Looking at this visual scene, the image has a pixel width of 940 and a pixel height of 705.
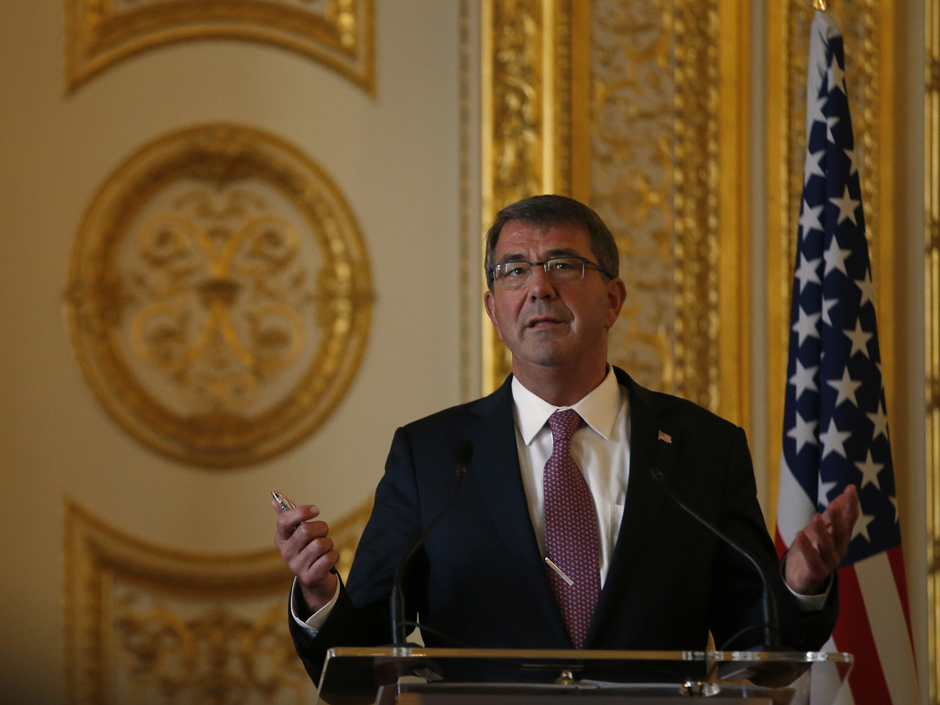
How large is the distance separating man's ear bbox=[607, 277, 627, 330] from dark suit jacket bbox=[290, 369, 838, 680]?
0.54 feet

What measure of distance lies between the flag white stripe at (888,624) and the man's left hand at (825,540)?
1.19 metres

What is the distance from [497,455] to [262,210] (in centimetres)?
226

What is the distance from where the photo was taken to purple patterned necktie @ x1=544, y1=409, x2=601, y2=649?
1.75 meters

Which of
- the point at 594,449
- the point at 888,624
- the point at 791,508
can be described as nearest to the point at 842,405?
the point at 791,508

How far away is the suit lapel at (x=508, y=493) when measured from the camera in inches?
68.0

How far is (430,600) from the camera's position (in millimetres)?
1833

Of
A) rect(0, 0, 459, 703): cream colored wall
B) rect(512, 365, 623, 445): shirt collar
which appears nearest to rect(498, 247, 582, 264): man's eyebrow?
rect(512, 365, 623, 445): shirt collar

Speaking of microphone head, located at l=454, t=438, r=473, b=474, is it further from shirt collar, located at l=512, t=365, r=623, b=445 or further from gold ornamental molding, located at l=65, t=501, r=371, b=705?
gold ornamental molding, located at l=65, t=501, r=371, b=705

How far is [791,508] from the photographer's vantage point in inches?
109

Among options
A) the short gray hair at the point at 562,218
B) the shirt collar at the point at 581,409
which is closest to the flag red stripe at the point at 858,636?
the shirt collar at the point at 581,409

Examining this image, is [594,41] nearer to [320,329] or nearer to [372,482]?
[320,329]

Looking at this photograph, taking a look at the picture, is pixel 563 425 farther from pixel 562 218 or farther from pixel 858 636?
pixel 858 636

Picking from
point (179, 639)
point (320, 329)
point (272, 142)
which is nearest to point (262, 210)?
point (272, 142)

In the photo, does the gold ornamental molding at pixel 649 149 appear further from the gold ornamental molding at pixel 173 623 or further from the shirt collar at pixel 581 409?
the shirt collar at pixel 581 409
